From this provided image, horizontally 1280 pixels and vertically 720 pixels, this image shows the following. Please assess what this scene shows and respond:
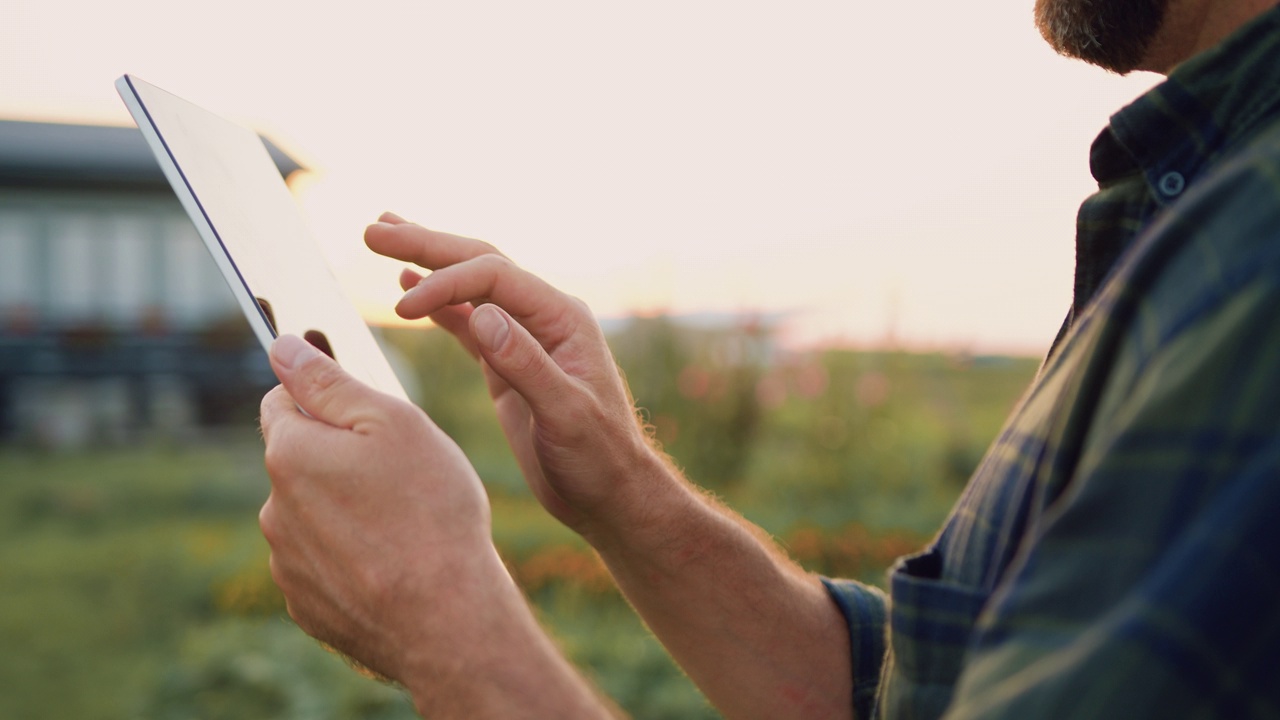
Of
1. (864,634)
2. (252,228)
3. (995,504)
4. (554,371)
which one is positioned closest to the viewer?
(995,504)

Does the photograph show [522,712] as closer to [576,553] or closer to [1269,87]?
[1269,87]

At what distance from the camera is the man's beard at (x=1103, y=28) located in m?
1.06

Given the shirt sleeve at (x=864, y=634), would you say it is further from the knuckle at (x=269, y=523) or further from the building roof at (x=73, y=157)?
the building roof at (x=73, y=157)

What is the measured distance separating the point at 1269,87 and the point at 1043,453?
40cm

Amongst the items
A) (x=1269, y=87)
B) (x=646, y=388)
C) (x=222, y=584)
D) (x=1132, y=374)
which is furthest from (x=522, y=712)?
(x=646, y=388)

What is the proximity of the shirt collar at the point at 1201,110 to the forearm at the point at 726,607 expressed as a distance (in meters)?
0.88

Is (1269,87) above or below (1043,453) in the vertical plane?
above

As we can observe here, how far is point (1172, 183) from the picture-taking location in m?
0.91

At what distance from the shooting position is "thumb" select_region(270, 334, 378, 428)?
1.01 meters

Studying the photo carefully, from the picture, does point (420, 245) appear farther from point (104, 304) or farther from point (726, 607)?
point (104, 304)

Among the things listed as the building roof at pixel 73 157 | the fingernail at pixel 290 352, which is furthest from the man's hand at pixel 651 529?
the building roof at pixel 73 157

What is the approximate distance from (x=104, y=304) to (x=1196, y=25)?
1100 centimetres

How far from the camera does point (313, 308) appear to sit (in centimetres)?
131

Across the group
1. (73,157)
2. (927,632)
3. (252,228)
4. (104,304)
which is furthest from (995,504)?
(73,157)
